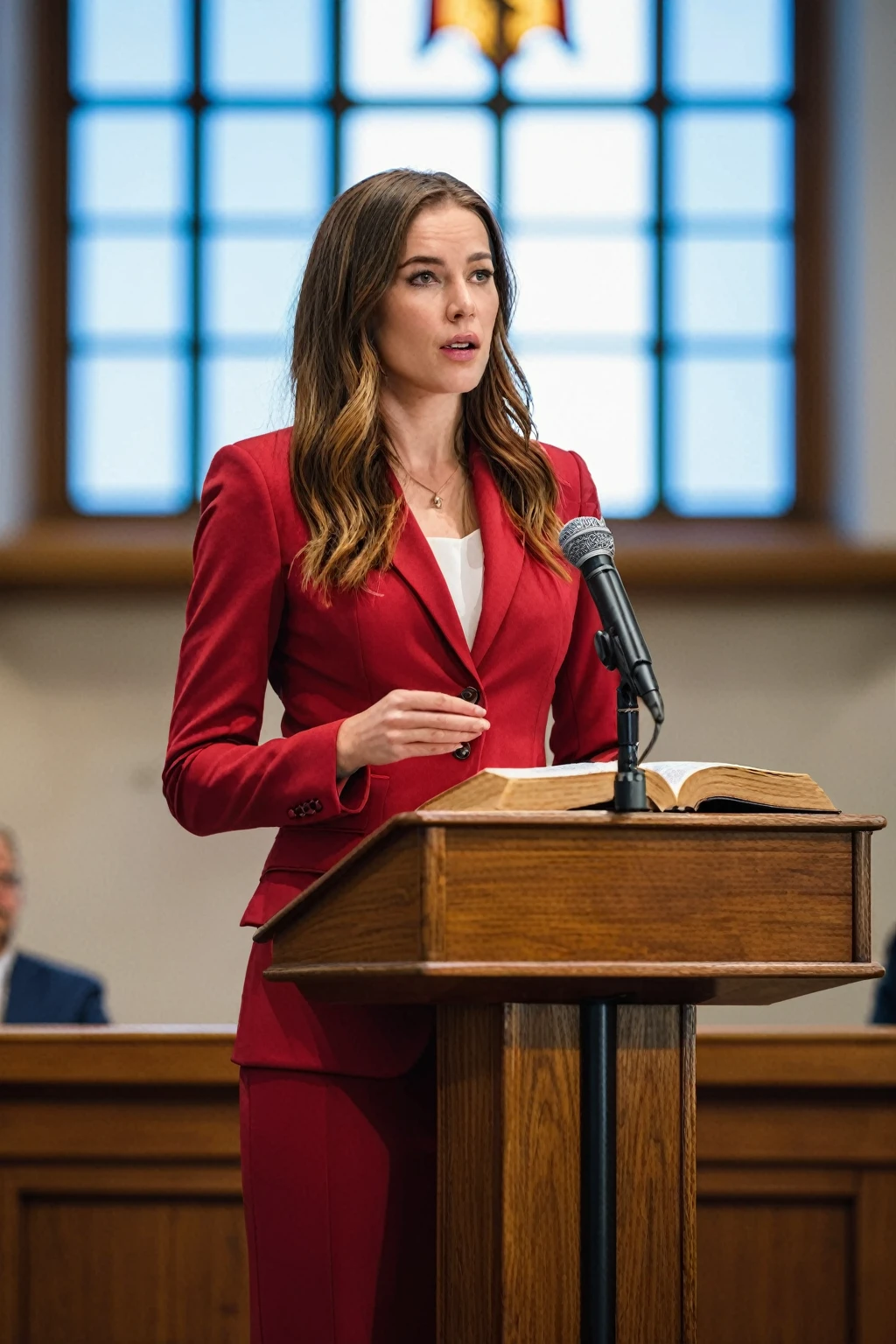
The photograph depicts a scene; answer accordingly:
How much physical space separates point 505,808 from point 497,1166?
0.31 metres

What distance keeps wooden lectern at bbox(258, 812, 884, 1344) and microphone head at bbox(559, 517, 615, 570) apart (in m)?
0.26

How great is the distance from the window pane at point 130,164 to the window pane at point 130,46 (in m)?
0.10

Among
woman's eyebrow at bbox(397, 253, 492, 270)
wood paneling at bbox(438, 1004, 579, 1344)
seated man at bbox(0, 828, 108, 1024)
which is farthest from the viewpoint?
seated man at bbox(0, 828, 108, 1024)

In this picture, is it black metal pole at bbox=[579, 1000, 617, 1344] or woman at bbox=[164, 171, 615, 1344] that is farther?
woman at bbox=[164, 171, 615, 1344]

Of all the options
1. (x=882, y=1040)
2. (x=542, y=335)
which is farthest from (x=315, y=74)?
(x=882, y=1040)

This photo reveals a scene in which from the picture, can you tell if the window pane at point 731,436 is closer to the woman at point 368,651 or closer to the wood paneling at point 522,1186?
the woman at point 368,651

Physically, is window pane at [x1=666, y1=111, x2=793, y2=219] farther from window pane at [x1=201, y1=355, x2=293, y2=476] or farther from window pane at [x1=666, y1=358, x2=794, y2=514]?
window pane at [x1=201, y1=355, x2=293, y2=476]

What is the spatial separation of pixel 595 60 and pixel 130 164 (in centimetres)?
165

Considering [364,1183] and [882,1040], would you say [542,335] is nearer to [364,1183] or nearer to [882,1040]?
[882,1040]

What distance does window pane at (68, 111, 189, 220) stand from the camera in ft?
20.3

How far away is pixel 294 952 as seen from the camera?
1.57 metres

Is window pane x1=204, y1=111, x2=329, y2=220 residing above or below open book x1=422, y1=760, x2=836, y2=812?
above

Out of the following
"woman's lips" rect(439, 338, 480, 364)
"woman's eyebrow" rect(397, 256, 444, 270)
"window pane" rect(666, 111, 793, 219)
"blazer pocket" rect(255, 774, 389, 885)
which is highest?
"window pane" rect(666, 111, 793, 219)

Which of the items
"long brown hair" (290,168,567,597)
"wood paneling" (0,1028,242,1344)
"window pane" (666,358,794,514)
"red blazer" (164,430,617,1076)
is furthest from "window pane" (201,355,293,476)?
"red blazer" (164,430,617,1076)
